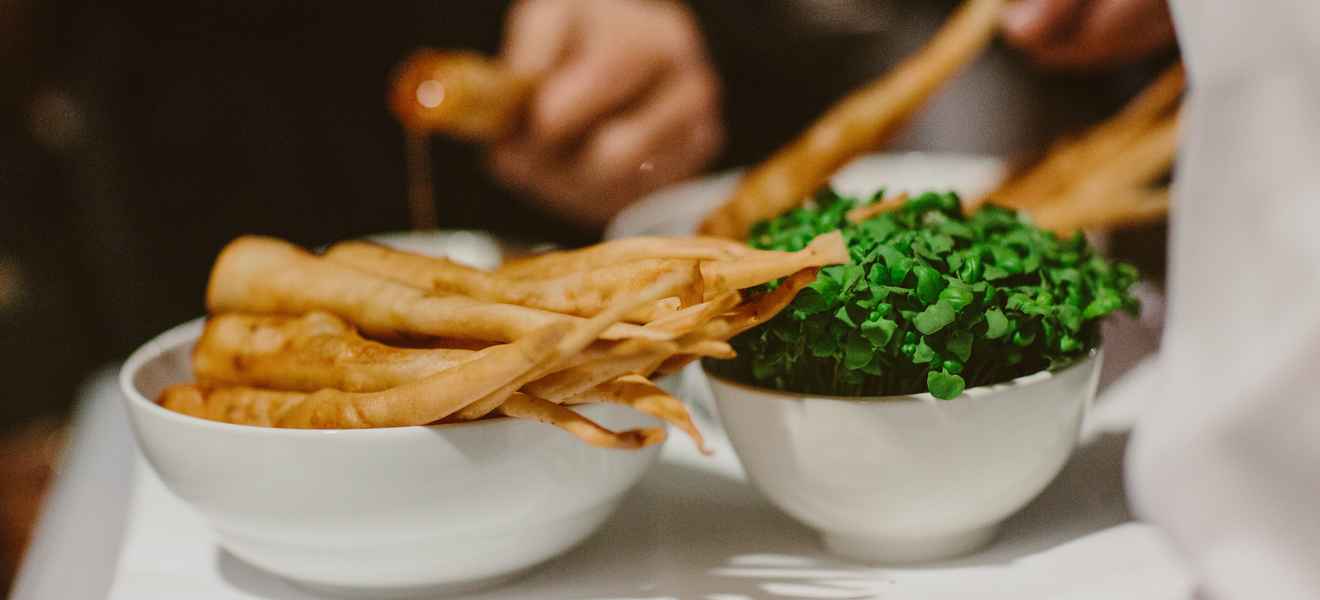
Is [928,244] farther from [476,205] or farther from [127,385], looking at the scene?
[476,205]

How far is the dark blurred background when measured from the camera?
1334 mm

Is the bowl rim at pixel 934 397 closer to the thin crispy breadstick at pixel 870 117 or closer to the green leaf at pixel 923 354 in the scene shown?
the green leaf at pixel 923 354

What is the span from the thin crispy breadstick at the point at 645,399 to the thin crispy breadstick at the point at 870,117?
31 cm

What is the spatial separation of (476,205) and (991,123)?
2.12 feet

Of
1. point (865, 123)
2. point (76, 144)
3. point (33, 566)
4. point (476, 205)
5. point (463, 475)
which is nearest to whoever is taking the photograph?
point (463, 475)

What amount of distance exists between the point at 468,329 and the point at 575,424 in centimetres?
7

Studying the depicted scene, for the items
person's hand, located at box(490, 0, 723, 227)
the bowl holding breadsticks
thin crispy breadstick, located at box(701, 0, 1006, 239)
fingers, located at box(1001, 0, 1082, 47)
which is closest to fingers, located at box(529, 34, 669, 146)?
person's hand, located at box(490, 0, 723, 227)

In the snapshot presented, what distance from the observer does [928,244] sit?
48 cm

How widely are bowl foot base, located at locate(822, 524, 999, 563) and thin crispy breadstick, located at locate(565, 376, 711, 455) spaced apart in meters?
0.12

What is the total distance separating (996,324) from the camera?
0.45 meters

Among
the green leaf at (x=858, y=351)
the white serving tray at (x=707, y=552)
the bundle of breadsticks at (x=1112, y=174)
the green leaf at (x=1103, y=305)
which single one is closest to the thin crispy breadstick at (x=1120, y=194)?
the bundle of breadsticks at (x=1112, y=174)

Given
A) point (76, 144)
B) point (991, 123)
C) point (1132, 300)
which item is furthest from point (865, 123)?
point (76, 144)

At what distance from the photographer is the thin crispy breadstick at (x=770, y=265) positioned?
16.6 inches

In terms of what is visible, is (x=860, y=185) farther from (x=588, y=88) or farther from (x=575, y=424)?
(x=575, y=424)
